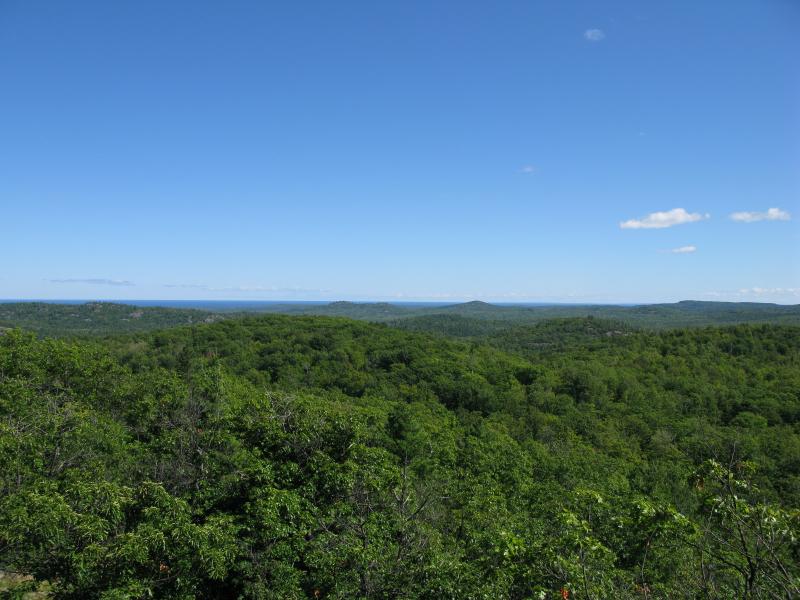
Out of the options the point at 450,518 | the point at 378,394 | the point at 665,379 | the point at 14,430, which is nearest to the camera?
the point at 14,430

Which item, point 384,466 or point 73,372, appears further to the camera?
point 73,372

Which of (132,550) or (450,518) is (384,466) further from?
(132,550)

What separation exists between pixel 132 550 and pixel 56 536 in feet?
5.08

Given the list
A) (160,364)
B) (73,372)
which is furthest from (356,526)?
(160,364)

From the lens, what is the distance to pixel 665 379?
243 feet

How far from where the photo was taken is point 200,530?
32.0ft

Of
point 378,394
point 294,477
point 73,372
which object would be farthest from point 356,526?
point 378,394

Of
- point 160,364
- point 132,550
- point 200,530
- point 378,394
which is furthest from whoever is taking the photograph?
point 160,364

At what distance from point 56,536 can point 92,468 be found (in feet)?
18.6

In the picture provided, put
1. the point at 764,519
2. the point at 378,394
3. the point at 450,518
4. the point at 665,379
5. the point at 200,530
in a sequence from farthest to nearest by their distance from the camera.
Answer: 1. the point at 665,379
2. the point at 378,394
3. the point at 450,518
4. the point at 200,530
5. the point at 764,519

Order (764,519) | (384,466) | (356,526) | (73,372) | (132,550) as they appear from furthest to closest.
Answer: (73,372) → (384,466) → (356,526) → (132,550) → (764,519)

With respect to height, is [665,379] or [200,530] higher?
[200,530]

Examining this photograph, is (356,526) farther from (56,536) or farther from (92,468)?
(92,468)

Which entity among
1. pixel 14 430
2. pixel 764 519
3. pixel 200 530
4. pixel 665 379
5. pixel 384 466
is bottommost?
pixel 665 379
